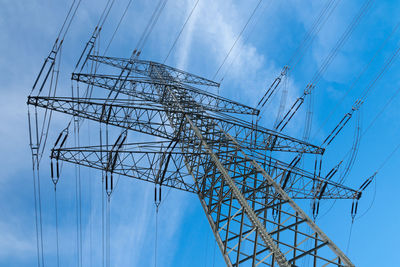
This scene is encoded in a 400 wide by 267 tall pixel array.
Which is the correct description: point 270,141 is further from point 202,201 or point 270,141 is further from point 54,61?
point 54,61

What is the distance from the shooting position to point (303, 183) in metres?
14.1

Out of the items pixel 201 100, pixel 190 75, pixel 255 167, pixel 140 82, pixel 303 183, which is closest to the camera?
pixel 255 167

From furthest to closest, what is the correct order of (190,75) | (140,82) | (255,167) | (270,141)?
(190,75) < (140,82) < (270,141) < (255,167)

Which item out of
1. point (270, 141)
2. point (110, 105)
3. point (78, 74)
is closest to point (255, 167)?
point (270, 141)

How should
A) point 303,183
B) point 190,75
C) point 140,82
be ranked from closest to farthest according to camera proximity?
point 303,183 → point 140,82 → point 190,75

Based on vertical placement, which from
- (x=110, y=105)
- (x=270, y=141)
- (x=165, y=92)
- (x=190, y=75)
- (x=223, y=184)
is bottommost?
(x=223, y=184)

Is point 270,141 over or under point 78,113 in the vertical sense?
over

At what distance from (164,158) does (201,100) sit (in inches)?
305

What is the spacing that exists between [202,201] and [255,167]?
2156mm

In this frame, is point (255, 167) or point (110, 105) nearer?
point (255, 167)

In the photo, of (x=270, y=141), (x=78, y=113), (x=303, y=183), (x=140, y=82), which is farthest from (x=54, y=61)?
(x=303, y=183)

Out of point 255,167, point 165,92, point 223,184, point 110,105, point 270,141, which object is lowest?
point 223,184

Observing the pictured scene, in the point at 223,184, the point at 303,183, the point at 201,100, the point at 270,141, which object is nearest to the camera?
the point at 223,184

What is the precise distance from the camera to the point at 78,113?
41.5 feet
